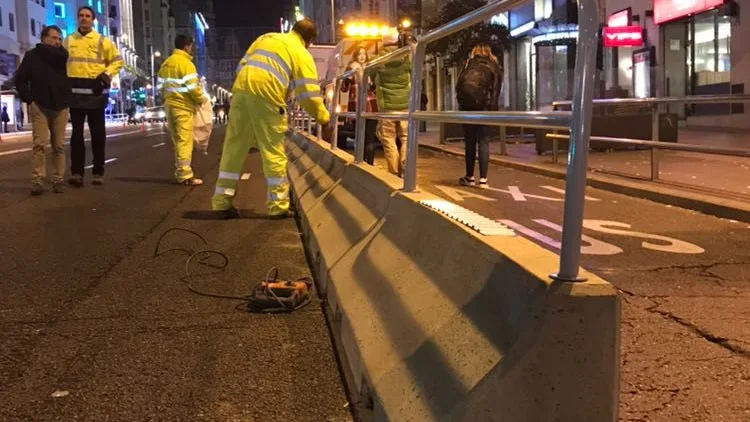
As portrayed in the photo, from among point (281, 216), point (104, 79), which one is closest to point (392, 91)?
point (281, 216)

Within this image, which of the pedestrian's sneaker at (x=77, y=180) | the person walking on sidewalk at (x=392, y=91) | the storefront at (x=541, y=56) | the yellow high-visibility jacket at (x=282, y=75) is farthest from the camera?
the storefront at (x=541, y=56)

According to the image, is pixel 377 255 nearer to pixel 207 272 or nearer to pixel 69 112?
pixel 207 272

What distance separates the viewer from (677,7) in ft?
68.8

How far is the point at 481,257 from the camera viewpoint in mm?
2531

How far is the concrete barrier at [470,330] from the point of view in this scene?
78.7 inches

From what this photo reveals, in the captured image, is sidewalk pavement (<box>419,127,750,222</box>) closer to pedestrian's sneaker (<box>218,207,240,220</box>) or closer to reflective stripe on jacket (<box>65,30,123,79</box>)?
pedestrian's sneaker (<box>218,207,240,220</box>)

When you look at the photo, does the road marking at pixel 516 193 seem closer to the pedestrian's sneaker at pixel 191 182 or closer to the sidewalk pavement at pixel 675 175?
the sidewalk pavement at pixel 675 175

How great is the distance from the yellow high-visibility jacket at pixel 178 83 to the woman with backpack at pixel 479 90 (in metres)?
3.62

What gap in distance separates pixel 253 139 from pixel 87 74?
365 cm

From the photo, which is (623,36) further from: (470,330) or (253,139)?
(470,330)

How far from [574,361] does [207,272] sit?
383 centimetres

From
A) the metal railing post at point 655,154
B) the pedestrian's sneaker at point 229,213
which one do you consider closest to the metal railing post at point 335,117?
the pedestrian's sneaker at point 229,213

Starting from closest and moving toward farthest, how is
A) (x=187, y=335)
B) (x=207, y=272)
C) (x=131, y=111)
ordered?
(x=187, y=335) < (x=207, y=272) < (x=131, y=111)

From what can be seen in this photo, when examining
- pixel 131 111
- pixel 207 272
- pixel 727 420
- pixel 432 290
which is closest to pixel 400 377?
pixel 432 290
